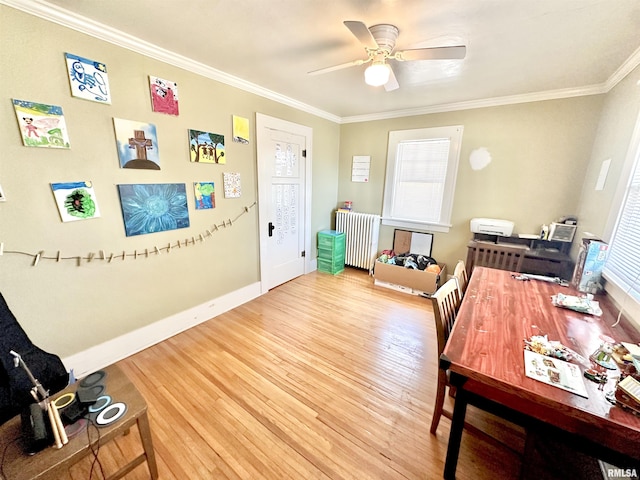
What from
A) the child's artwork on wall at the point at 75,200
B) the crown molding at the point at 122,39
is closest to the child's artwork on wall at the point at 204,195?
the child's artwork on wall at the point at 75,200

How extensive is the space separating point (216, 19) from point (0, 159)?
4.97ft

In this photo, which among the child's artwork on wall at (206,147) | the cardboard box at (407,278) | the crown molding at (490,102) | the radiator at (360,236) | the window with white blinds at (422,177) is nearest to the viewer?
the child's artwork on wall at (206,147)

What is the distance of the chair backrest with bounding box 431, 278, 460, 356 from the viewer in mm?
1330

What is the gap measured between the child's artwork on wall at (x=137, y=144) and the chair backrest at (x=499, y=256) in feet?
11.0

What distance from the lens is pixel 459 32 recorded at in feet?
5.25

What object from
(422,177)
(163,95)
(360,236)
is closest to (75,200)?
(163,95)

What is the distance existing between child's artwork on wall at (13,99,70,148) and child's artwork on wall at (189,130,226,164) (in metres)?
0.83

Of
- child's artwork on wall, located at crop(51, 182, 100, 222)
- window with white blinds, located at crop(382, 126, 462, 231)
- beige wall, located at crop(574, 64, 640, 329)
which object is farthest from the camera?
window with white blinds, located at crop(382, 126, 462, 231)

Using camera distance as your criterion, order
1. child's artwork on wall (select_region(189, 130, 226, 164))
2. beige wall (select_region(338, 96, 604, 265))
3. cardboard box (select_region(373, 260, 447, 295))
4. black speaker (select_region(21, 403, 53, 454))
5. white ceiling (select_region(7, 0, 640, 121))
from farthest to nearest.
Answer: cardboard box (select_region(373, 260, 447, 295)) → beige wall (select_region(338, 96, 604, 265)) → child's artwork on wall (select_region(189, 130, 226, 164)) → white ceiling (select_region(7, 0, 640, 121)) → black speaker (select_region(21, 403, 53, 454))

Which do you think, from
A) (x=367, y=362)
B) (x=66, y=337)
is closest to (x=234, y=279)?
(x=66, y=337)

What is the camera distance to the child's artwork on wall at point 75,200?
1612 mm

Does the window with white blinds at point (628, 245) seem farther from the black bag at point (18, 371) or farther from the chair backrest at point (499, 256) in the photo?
the black bag at point (18, 371)

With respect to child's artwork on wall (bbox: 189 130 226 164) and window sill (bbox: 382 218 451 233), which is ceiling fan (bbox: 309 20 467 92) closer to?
child's artwork on wall (bbox: 189 130 226 164)

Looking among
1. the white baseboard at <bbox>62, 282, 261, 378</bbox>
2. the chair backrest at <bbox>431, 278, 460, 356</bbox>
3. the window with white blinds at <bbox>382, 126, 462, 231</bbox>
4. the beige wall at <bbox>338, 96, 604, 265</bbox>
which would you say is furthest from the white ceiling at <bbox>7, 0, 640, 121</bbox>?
the white baseboard at <bbox>62, 282, 261, 378</bbox>
